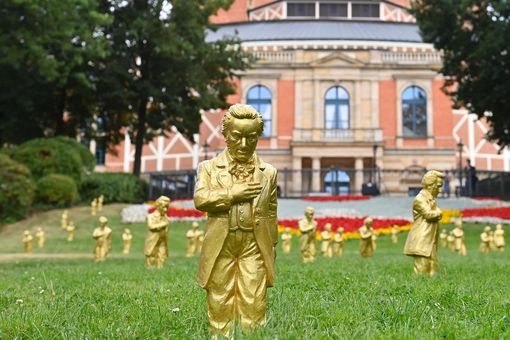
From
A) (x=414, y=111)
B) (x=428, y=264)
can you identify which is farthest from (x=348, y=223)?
(x=414, y=111)

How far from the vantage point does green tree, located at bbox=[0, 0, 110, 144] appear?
20.2 m

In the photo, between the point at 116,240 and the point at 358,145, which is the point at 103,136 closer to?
the point at 116,240

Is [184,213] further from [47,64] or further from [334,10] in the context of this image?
[334,10]

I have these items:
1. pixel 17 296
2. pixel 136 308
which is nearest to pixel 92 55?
pixel 17 296

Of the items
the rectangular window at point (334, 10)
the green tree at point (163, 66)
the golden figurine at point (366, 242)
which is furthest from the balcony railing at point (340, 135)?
the golden figurine at point (366, 242)

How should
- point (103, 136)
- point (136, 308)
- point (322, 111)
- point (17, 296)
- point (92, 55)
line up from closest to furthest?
point (136, 308)
point (17, 296)
point (92, 55)
point (103, 136)
point (322, 111)

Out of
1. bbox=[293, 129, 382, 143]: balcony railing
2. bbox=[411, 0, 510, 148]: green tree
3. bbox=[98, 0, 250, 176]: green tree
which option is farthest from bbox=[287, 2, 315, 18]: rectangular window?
bbox=[411, 0, 510, 148]: green tree

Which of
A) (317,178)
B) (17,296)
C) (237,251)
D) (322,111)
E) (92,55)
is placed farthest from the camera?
(322,111)

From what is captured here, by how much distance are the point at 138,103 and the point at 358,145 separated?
54.9 ft

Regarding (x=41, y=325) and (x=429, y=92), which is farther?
(x=429, y=92)

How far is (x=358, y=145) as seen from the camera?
40188 mm

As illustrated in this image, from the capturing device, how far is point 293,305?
5672mm

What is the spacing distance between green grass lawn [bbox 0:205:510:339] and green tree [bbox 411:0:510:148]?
13536mm

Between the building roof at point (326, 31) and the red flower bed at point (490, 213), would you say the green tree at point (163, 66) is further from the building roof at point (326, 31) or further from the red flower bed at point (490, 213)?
the building roof at point (326, 31)
